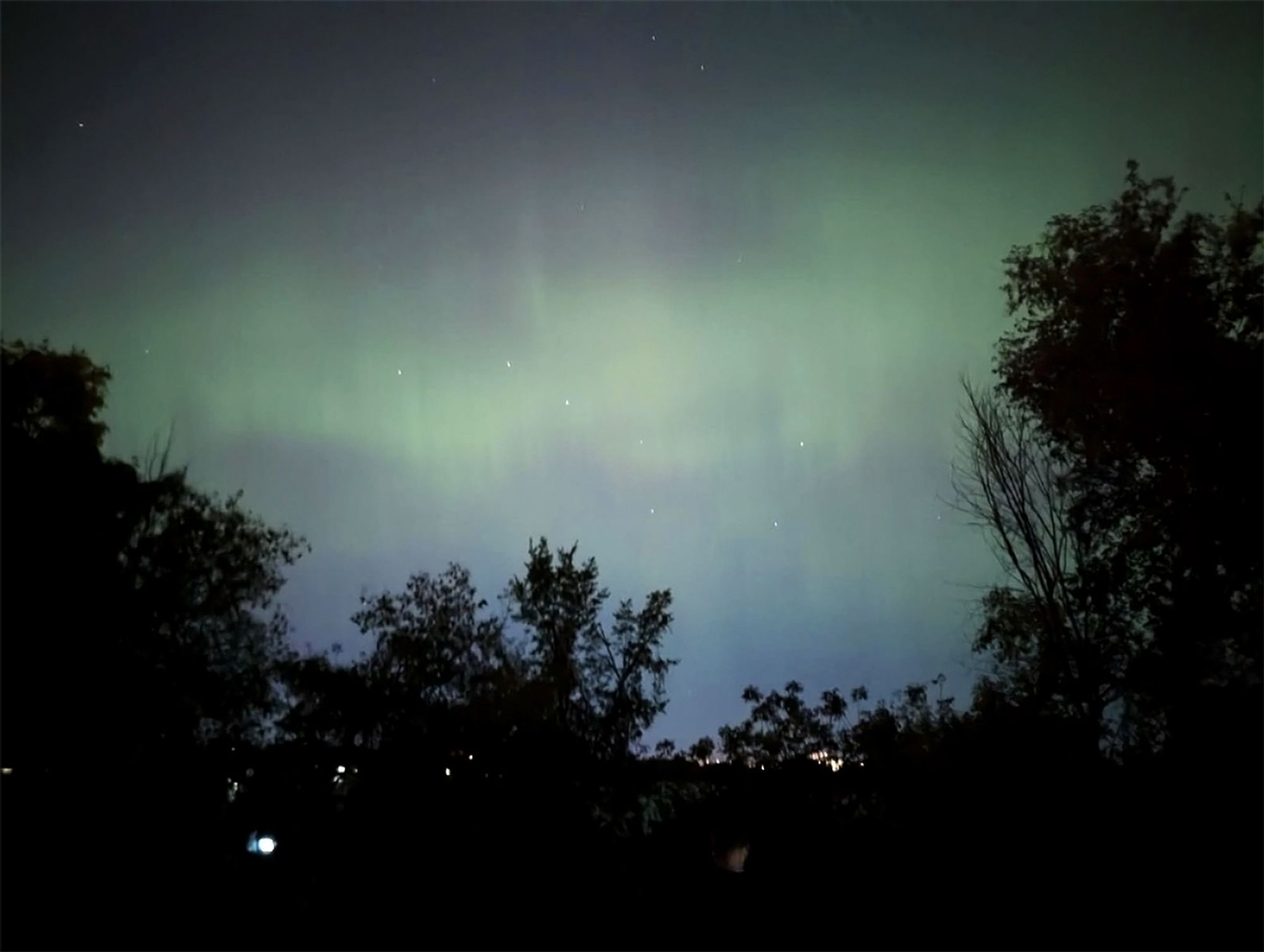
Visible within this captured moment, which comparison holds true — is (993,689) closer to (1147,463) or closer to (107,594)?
(1147,463)

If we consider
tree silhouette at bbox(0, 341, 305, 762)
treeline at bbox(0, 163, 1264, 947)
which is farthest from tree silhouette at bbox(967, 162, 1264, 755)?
tree silhouette at bbox(0, 341, 305, 762)

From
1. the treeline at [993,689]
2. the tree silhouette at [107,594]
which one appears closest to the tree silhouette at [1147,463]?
the treeline at [993,689]

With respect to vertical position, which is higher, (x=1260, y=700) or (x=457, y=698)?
(x=457, y=698)

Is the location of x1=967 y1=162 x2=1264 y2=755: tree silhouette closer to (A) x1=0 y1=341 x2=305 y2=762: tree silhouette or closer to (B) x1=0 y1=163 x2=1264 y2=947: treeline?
(B) x1=0 y1=163 x2=1264 y2=947: treeline

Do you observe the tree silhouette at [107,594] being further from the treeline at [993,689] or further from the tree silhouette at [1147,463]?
the tree silhouette at [1147,463]

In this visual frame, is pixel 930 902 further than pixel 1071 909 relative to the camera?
Yes

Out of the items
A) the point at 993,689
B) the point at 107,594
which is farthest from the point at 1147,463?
the point at 107,594

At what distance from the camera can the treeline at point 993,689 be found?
11.9 m

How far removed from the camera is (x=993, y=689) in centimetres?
1617

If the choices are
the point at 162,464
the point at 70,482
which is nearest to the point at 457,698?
the point at 162,464

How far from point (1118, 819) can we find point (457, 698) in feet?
42.6

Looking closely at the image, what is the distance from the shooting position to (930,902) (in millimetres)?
11812

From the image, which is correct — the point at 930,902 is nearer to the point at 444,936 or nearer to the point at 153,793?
the point at 444,936

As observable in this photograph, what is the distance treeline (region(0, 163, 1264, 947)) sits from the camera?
1191 cm
